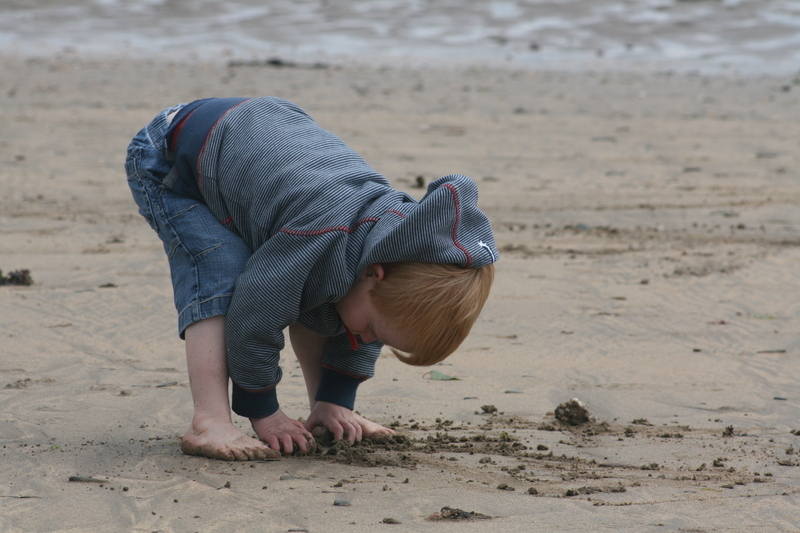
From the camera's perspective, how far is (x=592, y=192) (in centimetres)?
715

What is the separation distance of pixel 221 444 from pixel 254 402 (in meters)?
0.16

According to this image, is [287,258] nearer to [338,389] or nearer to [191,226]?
[191,226]

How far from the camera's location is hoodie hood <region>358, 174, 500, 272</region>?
264 centimetres

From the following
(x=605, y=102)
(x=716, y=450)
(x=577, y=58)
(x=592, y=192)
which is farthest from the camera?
(x=577, y=58)

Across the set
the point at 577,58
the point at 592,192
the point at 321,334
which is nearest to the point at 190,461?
the point at 321,334

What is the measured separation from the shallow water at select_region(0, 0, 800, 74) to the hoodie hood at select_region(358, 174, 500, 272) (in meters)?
12.9

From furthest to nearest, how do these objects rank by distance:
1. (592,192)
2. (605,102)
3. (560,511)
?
(605,102), (592,192), (560,511)

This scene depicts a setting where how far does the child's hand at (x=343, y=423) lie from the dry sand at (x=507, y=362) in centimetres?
9

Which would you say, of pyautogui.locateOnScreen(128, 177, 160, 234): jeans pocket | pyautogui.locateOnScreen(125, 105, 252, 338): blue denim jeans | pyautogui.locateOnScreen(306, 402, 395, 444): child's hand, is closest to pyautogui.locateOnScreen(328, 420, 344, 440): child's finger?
pyautogui.locateOnScreen(306, 402, 395, 444): child's hand

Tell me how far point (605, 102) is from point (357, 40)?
6.92m

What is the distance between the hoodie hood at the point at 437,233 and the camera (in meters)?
2.64

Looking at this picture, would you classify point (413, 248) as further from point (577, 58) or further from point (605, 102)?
point (577, 58)

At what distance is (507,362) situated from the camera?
395cm

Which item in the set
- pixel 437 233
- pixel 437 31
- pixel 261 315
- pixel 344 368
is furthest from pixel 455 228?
pixel 437 31
